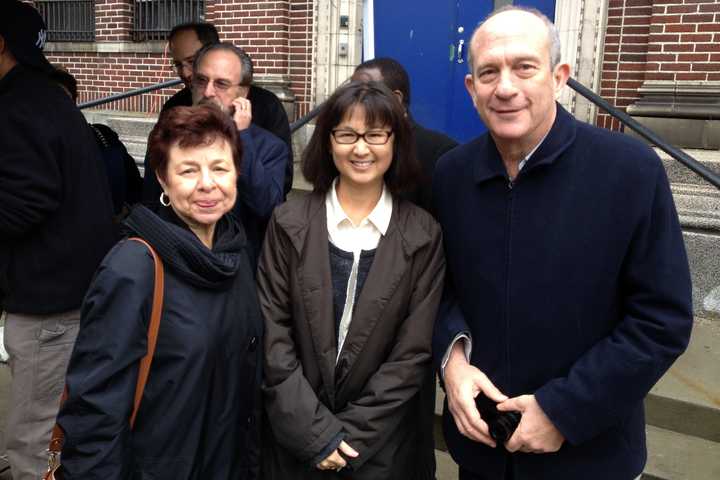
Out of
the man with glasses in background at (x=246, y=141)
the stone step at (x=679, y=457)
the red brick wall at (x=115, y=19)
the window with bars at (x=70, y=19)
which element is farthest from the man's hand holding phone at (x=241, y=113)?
the window with bars at (x=70, y=19)

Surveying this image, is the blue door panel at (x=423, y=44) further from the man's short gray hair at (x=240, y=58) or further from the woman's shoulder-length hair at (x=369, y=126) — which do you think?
the woman's shoulder-length hair at (x=369, y=126)

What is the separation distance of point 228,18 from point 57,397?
225 inches

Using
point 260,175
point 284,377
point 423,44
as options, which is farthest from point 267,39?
point 284,377

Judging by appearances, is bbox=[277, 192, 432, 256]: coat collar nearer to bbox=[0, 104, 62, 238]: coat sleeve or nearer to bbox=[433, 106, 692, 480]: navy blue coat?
bbox=[433, 106, 692, 480]: navy blue coat

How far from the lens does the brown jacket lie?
203cm

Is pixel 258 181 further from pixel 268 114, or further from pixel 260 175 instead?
pixel 268 114

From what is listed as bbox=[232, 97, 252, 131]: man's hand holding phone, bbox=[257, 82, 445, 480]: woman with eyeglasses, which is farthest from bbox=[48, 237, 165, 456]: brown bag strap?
bbox=[232, 97, 252, 131]: man's hand holding phone

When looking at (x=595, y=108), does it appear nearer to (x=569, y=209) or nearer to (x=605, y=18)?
(x=605, y=18)

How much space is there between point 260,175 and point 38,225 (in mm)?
854

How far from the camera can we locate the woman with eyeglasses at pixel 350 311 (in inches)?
79.8

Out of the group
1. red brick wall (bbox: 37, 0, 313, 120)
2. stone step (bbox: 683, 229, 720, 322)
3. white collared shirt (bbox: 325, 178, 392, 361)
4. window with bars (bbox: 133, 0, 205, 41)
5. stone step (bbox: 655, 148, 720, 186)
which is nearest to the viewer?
white collared shirt (bbox: 325, 178, 392, 361)

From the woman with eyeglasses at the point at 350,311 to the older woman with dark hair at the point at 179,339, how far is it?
112mm

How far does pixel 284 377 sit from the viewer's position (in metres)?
2.04

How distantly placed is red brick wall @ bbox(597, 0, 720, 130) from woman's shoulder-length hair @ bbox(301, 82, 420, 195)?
12.8 feet
